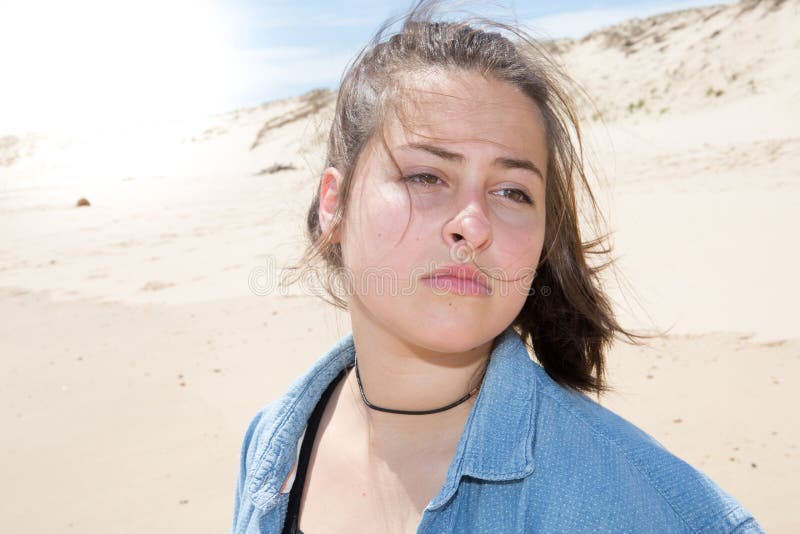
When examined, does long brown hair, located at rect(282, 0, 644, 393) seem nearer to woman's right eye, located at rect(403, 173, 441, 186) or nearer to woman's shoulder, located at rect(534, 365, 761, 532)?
woman's right eye, located at rect(403, 173, 441, 186)

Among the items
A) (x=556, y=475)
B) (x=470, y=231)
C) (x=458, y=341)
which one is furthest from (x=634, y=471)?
(x=470, y=231)

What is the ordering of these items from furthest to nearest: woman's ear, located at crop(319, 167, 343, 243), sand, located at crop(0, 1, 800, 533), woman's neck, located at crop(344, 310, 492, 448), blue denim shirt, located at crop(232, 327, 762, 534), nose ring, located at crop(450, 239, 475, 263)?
sand, located at crop(0, 1, 800, 533)
woman's ear, located at crop(319, 167, 343, 243)
woman's neck, located at crop(344, 310, 492, 448)
nose ring, located at crop(450, 239, 475, 263)
blue denim shirt, located at crop(232, 327, 762, 534)

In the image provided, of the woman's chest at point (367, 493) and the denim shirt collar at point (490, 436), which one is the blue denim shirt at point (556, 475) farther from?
the woman's chest at point (367, 493)

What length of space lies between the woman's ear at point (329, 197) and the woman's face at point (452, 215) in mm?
143

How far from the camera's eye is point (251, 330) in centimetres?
496

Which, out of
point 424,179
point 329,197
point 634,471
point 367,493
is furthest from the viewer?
point 329,197

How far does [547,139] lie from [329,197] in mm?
521

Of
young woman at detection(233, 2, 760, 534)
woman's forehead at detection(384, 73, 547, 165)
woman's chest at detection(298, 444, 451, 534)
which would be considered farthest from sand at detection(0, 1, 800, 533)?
woman's chest at detection(298, 444, 451, 534)

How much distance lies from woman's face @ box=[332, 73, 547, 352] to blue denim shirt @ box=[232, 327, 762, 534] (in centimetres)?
14

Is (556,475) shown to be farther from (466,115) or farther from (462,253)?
(466,115)

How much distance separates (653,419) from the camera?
318cm

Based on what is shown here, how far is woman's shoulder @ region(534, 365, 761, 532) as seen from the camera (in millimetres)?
1151

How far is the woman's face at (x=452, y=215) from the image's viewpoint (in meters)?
1.30

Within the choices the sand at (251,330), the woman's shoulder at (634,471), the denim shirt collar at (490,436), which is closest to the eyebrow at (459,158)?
the denim shirt collar at (490,436)
